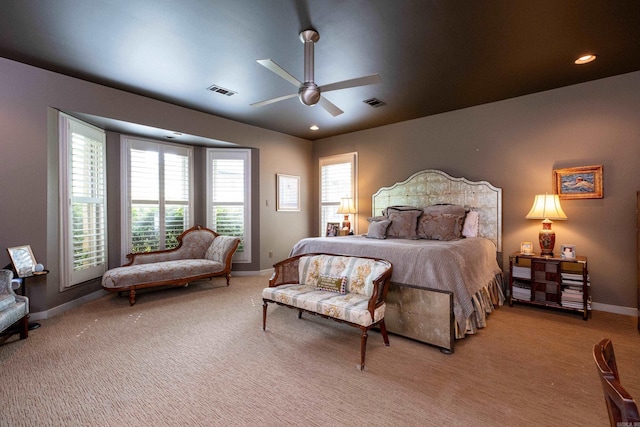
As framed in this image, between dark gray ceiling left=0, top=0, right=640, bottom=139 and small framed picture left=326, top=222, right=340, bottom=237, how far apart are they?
2.66 m

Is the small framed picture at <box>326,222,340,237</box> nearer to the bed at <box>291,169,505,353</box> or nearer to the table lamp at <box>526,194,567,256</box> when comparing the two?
the bed at <box>291,169,505,353</box>

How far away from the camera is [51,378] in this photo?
216 cm

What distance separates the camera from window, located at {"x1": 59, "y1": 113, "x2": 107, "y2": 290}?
362cm

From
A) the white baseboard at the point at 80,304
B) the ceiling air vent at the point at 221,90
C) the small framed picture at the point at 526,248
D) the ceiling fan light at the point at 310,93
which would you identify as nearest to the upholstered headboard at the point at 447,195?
the small framed picture at the point at 526,248

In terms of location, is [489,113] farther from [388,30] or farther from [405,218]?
[388,30]

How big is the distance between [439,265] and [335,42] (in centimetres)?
236

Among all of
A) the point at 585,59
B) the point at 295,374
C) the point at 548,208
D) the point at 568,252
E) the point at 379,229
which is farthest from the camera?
the point at 379,229

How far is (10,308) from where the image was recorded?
2.54 m

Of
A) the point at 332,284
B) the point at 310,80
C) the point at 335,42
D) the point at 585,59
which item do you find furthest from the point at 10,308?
the point at 585,59

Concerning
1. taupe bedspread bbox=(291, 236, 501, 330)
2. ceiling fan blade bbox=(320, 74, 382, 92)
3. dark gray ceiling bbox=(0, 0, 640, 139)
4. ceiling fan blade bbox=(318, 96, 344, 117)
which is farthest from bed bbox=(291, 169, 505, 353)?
dark gray ceiling bbox=(0, 0, 640, 139)

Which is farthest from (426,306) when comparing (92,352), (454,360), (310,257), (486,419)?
(92,352)

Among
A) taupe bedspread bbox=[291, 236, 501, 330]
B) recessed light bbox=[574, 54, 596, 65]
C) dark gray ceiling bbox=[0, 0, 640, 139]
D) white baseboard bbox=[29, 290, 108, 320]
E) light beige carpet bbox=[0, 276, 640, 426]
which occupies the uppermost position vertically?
dark gray ceiling bbox=[0, 0, 640, 139]

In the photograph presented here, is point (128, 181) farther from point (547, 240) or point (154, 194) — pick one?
point (547, 240)

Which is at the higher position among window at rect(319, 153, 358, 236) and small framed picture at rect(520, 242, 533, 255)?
window at rect(319, 153, 358, 236)
